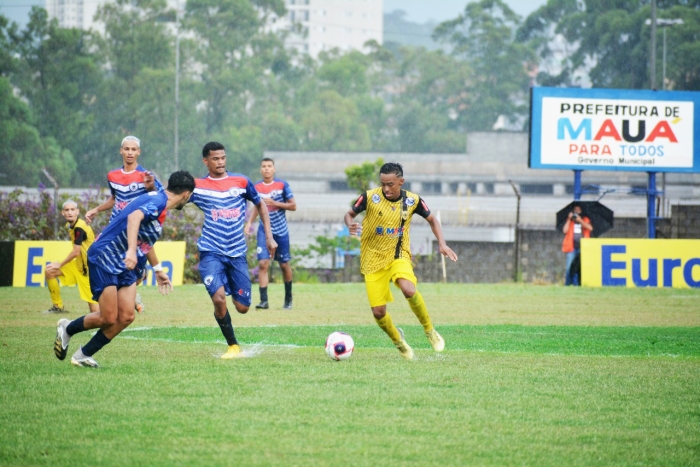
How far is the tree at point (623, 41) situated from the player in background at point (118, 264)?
190 ft

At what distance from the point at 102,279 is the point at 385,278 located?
9.47 ft

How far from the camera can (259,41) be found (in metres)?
73.3

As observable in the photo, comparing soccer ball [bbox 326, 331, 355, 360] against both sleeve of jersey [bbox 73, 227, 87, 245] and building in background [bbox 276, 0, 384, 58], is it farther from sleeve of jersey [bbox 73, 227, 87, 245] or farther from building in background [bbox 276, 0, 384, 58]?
building in background [bbox 276, 0, 384, 58]

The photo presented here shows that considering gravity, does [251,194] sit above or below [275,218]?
above

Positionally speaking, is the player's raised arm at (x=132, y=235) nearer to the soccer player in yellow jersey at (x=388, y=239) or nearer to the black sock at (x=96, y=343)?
the black sock at (x=96, y=343)

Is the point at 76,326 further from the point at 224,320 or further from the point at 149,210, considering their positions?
the point at 224,320

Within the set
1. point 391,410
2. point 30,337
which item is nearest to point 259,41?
point 30,337

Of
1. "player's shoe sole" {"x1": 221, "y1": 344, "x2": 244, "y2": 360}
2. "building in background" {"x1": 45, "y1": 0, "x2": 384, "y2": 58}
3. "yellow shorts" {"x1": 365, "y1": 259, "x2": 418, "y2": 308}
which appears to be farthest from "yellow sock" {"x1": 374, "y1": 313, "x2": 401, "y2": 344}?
"building in background" {"x1": 45, "y1": 0, "x2": 384, "y2": 58}

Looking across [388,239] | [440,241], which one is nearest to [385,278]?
[388,239]

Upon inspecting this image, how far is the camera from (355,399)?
23.9 feet

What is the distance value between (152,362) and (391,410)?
3.05m

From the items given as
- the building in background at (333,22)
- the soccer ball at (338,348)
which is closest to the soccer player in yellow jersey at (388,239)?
the soccer ball at (338,348)

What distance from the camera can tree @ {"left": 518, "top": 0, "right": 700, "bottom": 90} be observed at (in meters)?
61.9

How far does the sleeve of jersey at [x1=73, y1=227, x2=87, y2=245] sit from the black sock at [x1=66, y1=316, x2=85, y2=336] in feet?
16.9
